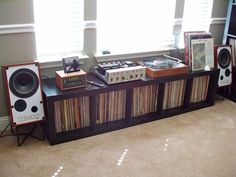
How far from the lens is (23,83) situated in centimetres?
228

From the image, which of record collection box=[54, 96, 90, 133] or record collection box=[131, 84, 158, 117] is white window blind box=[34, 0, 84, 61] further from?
record collection box=[131, 84, 158, 117]

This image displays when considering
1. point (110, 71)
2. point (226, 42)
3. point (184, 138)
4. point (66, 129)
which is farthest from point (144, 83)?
point (226, 42)

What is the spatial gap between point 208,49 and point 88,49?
138cm

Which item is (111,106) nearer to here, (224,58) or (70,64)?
(70,64)

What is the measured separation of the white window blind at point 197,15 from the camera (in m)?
3.21

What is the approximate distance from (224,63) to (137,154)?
5.72 ft

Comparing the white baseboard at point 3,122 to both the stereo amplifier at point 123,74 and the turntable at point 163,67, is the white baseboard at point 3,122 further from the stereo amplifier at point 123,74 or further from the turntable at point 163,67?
the turntable at point 163,67

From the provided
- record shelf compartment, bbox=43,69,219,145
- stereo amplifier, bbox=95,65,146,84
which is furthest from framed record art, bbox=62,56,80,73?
stereo amplifier, bbox=95,65,146,84

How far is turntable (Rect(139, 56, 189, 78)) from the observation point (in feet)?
8.75

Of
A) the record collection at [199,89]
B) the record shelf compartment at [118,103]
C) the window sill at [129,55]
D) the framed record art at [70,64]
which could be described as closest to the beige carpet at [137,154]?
the record shelf compartment at [118,103]

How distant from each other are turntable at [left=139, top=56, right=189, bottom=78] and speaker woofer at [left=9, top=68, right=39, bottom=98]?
1117mm

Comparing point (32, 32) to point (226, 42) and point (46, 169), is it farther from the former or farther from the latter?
point (226, 42)

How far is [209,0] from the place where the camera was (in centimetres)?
333

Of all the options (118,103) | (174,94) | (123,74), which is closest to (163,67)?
(174,94)
